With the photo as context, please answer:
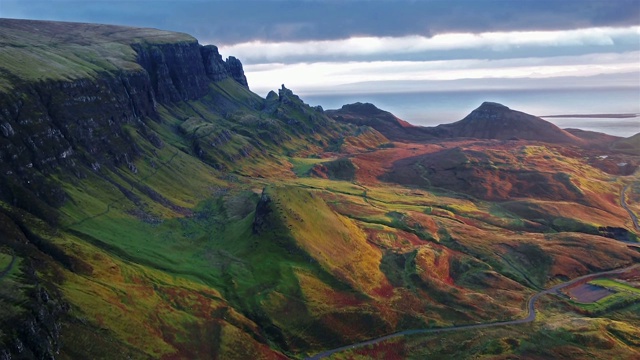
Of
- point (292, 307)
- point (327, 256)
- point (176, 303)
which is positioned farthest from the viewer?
point (327, 256)

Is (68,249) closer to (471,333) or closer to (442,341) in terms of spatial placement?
(442,341)

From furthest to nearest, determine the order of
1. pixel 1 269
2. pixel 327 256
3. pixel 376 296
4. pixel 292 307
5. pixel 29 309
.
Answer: pixel 327 256
pixel 376 296
pixel 292 307
pixel 1 269
pixel 29 309

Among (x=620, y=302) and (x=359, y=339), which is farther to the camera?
(x=620, y=302)

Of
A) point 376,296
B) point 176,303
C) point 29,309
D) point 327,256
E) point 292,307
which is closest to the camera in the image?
point 29,309

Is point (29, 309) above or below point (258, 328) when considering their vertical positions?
above

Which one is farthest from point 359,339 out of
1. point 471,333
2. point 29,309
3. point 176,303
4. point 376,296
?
point 29,309

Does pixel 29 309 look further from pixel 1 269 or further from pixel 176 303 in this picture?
pixel 176 303

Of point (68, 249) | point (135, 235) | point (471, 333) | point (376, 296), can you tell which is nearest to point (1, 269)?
point (68, 249)

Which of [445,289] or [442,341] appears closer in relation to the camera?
[442,341]

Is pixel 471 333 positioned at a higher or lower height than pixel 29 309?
lower
